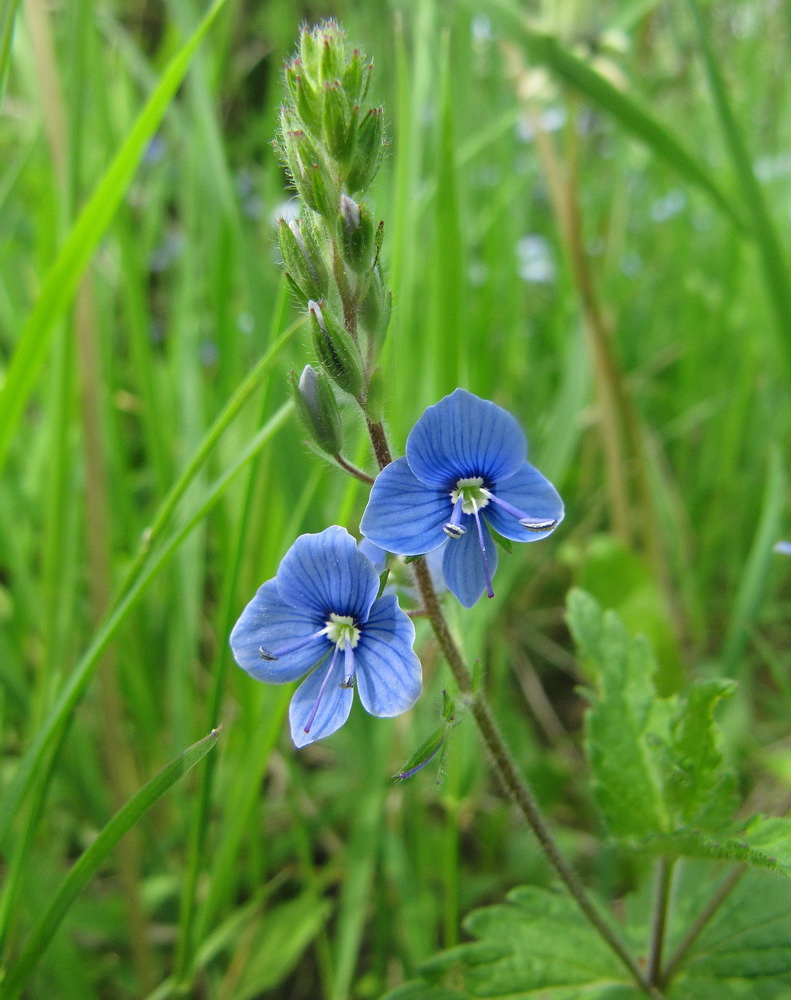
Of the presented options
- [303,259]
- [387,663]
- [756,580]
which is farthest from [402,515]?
[756,580]

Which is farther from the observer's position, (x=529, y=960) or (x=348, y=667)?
(x=529, y=960)

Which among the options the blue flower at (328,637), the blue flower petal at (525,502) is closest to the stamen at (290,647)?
the blue flower at (328,637)

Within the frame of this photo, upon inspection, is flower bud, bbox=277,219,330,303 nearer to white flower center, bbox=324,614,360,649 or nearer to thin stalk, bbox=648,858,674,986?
white flower center, bbox=324,614,360,649

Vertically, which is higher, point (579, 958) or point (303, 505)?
point (303, 505)

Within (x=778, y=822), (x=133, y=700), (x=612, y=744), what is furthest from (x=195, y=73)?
(x=778, y=822)

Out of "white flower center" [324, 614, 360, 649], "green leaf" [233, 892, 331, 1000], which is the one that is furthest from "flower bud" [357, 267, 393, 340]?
"green leaf" [233, 892, 331, 1000]

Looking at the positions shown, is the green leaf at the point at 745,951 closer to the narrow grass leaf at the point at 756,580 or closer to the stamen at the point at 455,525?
the narrow grass leaf at the point at 756,580

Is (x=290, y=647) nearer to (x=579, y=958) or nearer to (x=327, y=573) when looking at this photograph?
(x=327, y=573)
